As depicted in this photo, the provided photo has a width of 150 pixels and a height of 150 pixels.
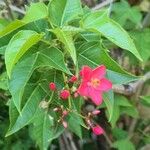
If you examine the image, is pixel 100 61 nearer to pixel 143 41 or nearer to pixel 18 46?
pixel 18 46

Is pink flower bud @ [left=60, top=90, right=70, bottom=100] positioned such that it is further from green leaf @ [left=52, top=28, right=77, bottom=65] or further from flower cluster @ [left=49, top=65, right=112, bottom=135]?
green leaf @ [left=52, top=28, right=77, bottom=65]

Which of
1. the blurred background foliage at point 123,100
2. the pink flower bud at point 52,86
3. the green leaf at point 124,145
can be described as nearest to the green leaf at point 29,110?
the pink flower bud at point 52,86

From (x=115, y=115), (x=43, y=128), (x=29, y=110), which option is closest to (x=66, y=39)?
(x=29, y=110)

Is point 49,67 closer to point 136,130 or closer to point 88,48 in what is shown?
point 88,48

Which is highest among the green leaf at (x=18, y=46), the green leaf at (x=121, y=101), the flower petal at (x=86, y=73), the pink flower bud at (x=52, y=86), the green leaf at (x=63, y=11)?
the green leaf at (x=18, y=46)

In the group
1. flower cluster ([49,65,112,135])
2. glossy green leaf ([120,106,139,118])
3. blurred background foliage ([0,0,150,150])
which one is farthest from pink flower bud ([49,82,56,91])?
glossy green leaf ([120,106,139,118])

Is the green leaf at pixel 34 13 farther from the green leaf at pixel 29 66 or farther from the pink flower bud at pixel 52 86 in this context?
the pink flower bud at pixel 52 86
